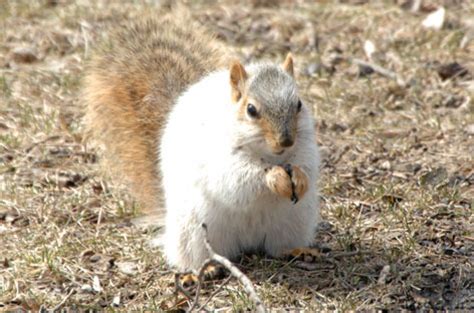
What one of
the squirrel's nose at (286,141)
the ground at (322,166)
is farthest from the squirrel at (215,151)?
the ground at (322,166)

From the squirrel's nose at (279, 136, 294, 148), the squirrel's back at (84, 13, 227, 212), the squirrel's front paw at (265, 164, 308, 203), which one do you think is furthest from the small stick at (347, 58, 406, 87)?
the squirrel's nose at (279, 136, 294, 148)

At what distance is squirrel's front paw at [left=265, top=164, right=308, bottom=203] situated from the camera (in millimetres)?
3398

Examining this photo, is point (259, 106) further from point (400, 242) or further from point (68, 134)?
point (68, 134)

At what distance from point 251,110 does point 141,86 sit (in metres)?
0.96

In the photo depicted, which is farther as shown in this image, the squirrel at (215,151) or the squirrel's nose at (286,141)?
the squirrel at (215,151)

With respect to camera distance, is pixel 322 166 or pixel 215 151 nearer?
pixel 215 151

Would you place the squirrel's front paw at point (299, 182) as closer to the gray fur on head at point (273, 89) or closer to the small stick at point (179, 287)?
the gray fur on head at point (273, 89)

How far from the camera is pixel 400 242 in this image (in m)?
3.92

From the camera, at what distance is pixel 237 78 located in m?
3.55

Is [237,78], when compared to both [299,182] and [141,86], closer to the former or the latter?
[299,182]

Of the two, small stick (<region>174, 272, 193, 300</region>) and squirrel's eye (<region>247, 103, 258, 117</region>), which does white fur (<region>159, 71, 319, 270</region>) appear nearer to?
squirrel's eye (<region>247, 103, 258, 117</region>)

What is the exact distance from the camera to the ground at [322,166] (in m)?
3.66

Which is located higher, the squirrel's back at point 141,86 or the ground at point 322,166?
the squirrel's back at point 141,86

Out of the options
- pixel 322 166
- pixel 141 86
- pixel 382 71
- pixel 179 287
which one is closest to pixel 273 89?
pixel 179 287
